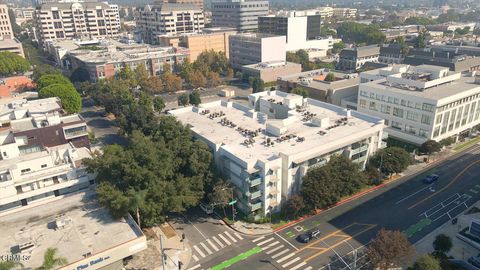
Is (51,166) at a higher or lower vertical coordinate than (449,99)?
lower

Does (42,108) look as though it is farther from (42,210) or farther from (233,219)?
(233,219)

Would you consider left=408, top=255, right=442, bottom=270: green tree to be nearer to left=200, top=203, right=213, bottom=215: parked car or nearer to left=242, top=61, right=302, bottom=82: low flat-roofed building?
left=200, top=203, right=213, bottom=215: parked car

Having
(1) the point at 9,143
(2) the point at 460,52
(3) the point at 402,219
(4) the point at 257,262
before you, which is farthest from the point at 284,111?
(2) the point at 460,52

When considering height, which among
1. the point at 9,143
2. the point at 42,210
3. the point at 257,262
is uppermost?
the point at 9,143

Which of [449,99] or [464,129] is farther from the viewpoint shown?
[464,129]

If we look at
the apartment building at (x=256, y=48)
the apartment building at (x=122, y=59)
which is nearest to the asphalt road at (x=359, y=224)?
the apartment building at (x=122, y=59)
